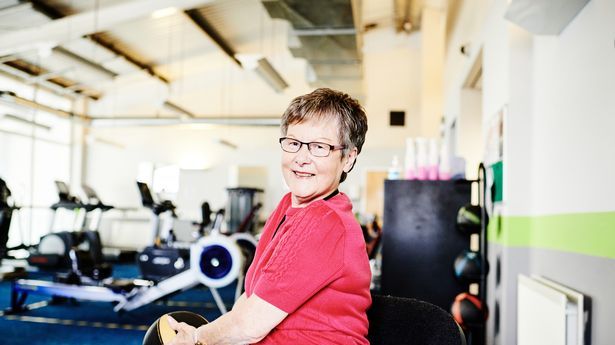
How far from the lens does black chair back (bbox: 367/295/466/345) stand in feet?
3.26

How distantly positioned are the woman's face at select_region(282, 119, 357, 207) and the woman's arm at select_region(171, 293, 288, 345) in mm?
298

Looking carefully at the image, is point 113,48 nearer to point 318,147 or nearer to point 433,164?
point 433,164

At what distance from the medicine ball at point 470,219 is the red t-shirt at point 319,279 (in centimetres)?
183

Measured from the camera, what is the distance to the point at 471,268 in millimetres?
2670

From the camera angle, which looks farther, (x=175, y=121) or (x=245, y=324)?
(x=175, y=121)

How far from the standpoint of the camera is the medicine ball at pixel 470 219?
2766 millimetres

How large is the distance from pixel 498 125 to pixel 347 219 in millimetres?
2339

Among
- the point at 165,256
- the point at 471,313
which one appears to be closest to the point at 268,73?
the point at 165,256

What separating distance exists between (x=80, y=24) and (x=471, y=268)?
6.01 meters

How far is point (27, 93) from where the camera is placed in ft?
31.5

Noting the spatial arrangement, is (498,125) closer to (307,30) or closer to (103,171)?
(307,30)

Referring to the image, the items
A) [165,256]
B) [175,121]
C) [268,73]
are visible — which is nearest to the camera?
[165,256]

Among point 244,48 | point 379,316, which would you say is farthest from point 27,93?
point 379,316

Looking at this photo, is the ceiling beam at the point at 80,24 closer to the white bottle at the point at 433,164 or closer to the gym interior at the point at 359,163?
the gym interior at the point at 359,163
